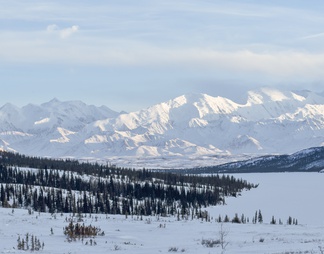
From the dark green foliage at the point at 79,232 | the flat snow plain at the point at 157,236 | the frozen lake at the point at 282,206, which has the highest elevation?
the dark green foliage at the point at 79,232

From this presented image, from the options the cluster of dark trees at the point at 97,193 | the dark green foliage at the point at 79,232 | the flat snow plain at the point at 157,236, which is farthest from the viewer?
the cluster of dark trees at the point at 97,193

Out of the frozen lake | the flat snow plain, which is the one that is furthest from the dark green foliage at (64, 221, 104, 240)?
the frozen lake

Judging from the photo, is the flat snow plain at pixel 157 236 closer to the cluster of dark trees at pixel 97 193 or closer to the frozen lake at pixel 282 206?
the frozen lake at pixel 282 206

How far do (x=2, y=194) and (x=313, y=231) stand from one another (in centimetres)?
8644

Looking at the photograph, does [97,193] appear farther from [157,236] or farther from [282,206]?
[157,236]

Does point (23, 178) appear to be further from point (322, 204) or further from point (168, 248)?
point (168, 248)

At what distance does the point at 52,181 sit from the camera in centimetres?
18062

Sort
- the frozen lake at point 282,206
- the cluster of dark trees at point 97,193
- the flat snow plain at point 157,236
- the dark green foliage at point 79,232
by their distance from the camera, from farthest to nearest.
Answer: the cluster of dark trees at point 97,193
the frozen lake at point 282,206
the dark green foliage at point 79,232
the flat snow plain at point 157,236

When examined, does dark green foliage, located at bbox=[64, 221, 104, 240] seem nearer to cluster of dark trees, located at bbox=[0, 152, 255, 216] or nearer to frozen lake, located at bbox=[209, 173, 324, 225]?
frozen lake, located at bbox=[209, 173, 324, 225]

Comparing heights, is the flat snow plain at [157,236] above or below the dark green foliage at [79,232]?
below

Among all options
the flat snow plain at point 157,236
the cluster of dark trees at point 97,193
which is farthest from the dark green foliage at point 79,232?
the cluster of dark trees at point 97,193

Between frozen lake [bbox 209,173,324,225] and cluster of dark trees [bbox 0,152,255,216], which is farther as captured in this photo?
cluster of dark trees [bbox 0,152,255,216]

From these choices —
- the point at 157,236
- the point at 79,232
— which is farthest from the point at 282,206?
the point at 79,232

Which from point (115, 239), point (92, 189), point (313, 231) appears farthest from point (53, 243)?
point (92, 189)
